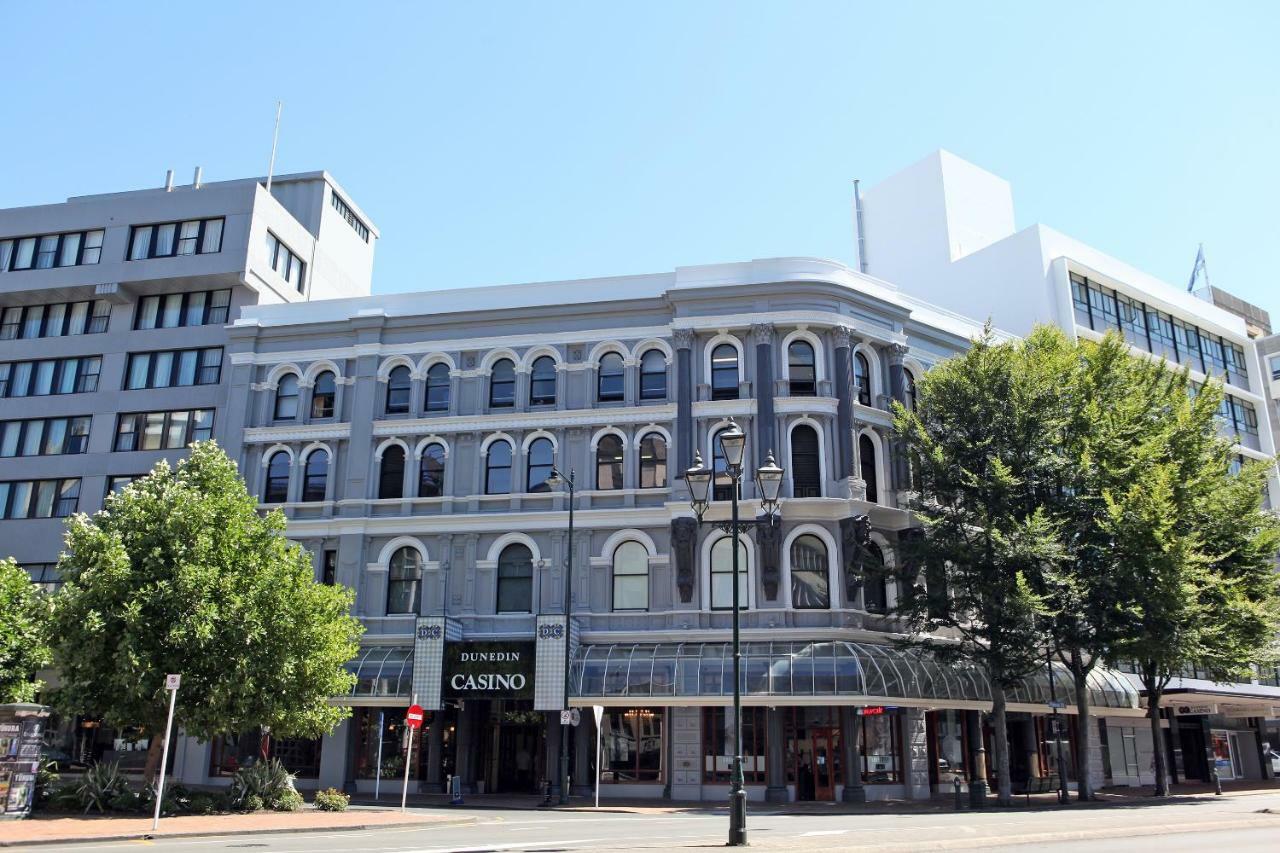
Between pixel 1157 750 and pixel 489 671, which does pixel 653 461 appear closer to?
pixel 489 671

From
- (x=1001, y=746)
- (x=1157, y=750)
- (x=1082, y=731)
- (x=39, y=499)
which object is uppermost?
(x=39, y=499)

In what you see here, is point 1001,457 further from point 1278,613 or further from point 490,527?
point 490,527

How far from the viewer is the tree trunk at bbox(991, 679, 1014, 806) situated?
30.0 metres

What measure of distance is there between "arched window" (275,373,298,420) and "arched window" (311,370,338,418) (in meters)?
0.80

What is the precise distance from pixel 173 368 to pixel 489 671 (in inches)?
782

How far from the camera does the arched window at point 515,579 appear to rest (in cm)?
3488

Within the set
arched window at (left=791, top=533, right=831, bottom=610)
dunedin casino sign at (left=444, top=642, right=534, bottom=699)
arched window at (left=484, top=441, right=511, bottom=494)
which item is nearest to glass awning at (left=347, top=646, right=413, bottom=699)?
dunedin casino sign at (left=444, top=642, right=534, bottom=699)

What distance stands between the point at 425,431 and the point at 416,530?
3.60 meters

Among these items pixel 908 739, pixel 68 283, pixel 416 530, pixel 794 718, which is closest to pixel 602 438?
pixel 416 530

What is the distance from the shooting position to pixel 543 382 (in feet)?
122

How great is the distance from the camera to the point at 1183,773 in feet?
146

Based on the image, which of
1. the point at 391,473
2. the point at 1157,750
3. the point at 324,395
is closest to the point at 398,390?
the point at 324,395

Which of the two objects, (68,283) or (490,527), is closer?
(490,527)

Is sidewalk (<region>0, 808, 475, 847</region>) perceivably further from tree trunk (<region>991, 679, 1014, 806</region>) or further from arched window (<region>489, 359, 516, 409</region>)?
tree trunk (<region>991, 679, 1014, 806</region>)
